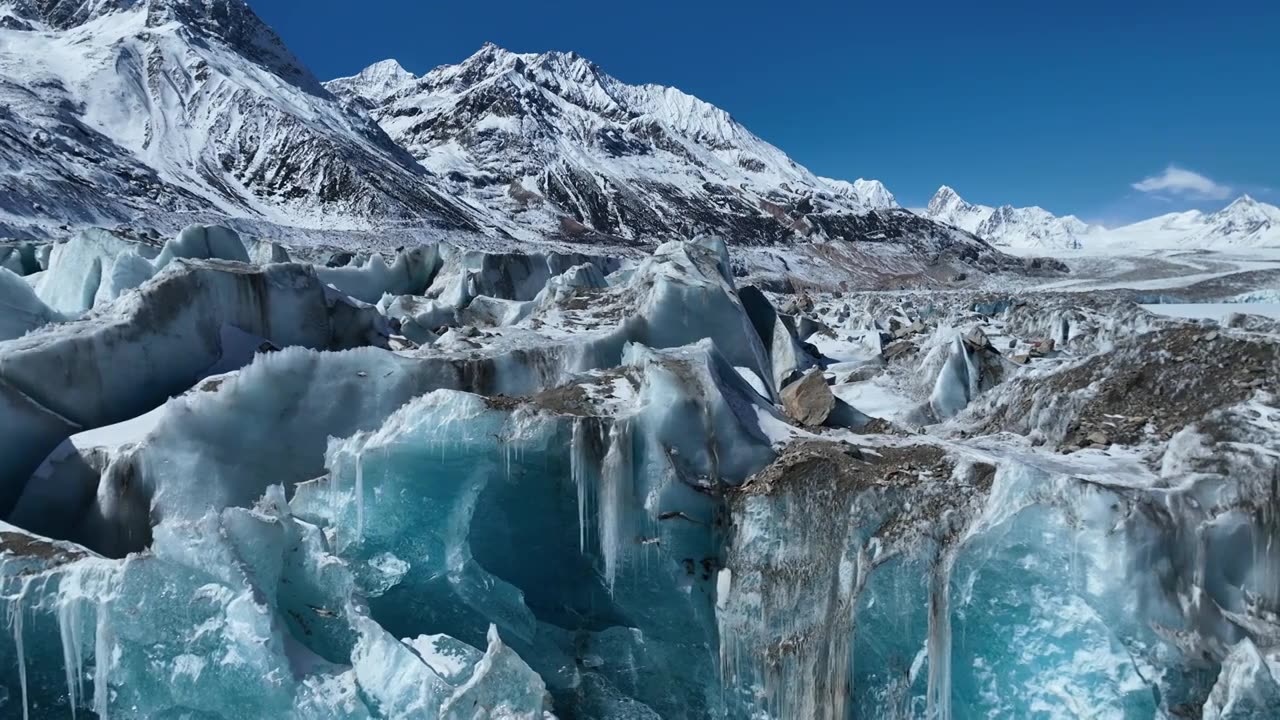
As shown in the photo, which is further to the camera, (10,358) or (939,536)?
(10,358)

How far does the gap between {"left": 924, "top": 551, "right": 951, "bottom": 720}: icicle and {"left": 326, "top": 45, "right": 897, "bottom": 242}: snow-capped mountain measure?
3532 inches

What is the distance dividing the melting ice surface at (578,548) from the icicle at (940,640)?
2 cm

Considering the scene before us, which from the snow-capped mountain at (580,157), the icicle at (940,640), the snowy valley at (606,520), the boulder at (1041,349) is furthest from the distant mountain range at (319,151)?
the icicle at (940,640)

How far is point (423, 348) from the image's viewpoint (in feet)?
34.5

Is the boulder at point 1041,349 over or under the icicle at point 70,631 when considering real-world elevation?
over

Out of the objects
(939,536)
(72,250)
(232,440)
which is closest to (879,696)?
(939,536)

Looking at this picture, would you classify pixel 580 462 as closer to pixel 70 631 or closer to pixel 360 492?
pixel 360 492

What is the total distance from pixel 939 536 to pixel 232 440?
21.3 ft

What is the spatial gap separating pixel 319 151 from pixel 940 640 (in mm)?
84912

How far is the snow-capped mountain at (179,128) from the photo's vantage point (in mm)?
61219

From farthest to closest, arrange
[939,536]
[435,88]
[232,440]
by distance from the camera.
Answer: [435,88]
[232,440]
[939,536]

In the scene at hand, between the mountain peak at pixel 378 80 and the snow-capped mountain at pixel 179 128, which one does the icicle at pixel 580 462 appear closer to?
the snow-capped mountain at pixel 179 128

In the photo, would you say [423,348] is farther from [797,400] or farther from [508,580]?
[797,400]

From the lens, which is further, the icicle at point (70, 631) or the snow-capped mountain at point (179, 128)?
the snow-capped mountain at point (179, 128)
